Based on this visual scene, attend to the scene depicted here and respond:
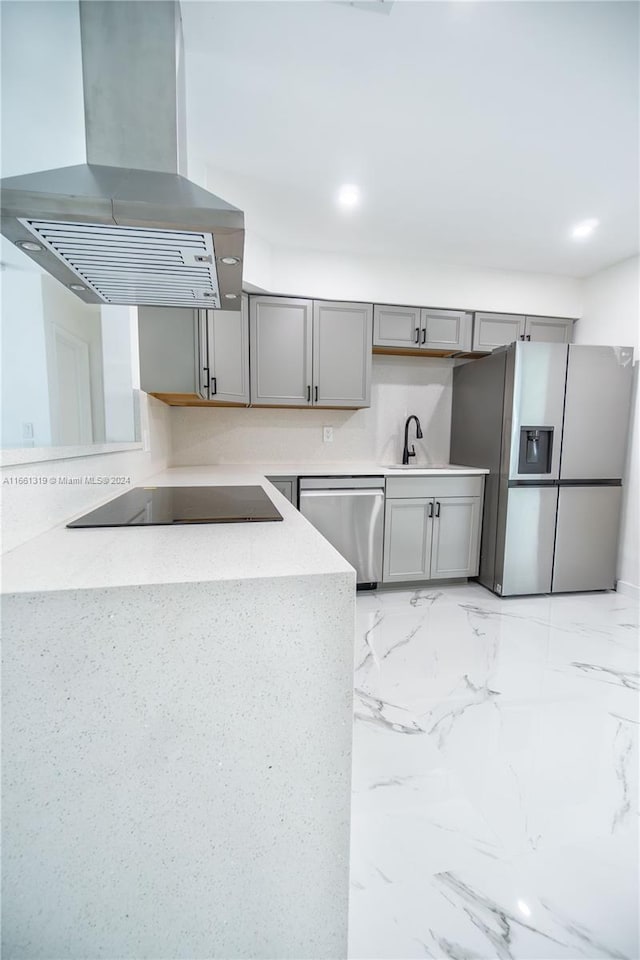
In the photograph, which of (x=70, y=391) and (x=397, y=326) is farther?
(x=397, y=326)

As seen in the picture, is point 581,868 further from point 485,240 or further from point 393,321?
point 485,240

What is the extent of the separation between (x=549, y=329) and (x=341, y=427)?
1878 mm

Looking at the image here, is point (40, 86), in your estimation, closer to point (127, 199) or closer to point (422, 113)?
point (127, 199)

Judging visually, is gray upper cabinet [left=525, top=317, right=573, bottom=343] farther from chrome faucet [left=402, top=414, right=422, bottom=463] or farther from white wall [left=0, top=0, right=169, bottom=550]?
white wall [left=0, top=0, right=169, bottom=550]

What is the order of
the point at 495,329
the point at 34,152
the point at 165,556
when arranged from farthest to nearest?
1. the point at 495,329
2. the point at 34,152
3. the point at 165,556

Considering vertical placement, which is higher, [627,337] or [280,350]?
[627,337]

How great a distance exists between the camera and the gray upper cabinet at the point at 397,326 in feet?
9.85

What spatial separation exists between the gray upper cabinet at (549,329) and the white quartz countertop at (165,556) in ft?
10.3

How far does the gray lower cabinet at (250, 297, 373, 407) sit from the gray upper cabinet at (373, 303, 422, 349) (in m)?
0.07

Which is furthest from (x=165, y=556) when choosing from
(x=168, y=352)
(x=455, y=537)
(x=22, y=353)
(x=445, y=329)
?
(x=445, y=329)

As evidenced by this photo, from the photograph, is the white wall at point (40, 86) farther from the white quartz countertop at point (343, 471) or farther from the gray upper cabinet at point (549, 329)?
the gray upper cabinet at point (549, 329)

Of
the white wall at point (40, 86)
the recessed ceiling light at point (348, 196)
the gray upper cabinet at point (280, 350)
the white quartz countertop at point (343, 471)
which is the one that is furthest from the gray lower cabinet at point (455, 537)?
the white wall at point (40, 86)

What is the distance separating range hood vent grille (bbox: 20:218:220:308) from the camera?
2.89 ft

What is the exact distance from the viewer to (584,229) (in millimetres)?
2584
